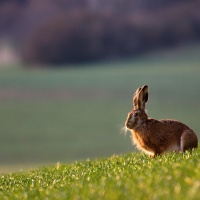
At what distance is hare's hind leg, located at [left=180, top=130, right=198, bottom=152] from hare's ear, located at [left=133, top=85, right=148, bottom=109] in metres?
1.24

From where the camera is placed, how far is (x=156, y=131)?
13773 mm

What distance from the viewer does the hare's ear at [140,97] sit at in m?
13.7

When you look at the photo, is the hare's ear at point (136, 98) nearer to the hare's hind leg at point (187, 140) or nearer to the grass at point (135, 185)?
the hare's hind leg at point (187, 140)

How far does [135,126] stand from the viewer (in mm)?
13906

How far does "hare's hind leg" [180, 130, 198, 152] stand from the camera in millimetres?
13625

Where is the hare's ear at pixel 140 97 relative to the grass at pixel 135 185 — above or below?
above

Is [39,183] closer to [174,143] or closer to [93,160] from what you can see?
[174,143]

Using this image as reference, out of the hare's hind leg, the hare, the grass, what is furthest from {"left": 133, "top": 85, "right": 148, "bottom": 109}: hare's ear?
the grass

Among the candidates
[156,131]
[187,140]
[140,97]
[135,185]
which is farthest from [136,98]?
[135,185]

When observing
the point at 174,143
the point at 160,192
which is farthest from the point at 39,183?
the point at 160,192

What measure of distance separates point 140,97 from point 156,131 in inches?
36.4

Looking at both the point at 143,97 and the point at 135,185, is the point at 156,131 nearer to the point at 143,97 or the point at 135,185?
the point at 143,97

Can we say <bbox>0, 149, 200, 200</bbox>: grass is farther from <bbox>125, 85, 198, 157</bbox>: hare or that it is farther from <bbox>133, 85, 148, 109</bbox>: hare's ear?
<bbox>133, 85, 148, 109</bbox>: hare's ear

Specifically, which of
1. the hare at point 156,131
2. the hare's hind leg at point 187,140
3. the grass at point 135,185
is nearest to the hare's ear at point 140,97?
the hare at point 156,131
